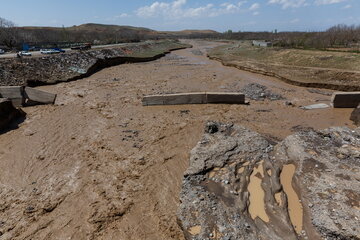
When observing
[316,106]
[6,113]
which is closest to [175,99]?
[316,106]

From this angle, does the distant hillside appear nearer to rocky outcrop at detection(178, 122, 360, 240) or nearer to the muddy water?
rocky outcrop at detection(178, 122, 360, 240)

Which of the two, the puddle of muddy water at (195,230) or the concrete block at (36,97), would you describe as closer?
the puddle of muddy water at (195,230)

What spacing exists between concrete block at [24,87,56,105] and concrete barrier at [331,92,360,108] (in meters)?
16.7

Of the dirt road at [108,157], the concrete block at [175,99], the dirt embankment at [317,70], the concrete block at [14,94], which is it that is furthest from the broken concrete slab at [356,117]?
the concrete block at [14,94]

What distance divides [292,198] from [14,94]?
1479 centimetres

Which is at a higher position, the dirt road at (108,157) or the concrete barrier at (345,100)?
the concrete barrier at (345,100)

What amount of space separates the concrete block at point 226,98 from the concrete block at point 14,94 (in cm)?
1101

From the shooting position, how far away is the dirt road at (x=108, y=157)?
204 inches

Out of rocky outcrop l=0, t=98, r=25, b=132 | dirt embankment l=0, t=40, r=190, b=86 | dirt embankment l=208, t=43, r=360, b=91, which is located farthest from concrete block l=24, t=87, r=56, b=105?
dirt embankment l=208, t=43, r=360, b=91

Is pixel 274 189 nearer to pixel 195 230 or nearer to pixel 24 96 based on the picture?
pixel 195 230

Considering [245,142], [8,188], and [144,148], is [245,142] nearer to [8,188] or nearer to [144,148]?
[144,148]

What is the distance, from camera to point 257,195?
17.1ft

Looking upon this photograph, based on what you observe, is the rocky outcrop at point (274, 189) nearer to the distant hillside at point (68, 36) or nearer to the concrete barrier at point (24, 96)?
the concrete barrier at point (24, 96)

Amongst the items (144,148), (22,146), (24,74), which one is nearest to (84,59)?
(24,74)
